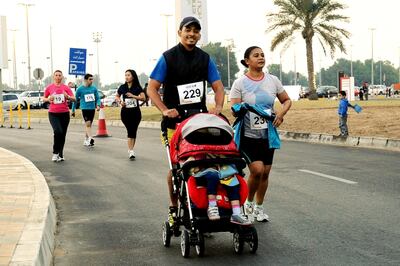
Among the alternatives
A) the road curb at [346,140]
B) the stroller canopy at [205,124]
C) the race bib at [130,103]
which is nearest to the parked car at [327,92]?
the road curb at [346,140]

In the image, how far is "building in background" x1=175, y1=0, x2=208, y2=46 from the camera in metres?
41.6

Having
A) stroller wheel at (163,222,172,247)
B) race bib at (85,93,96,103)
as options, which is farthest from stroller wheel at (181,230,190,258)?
race bib at (85,93,96,103)

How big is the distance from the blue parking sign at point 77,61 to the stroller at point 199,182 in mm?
26463

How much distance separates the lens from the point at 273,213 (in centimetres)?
838

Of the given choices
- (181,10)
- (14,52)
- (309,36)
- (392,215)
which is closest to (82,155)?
(392,215)

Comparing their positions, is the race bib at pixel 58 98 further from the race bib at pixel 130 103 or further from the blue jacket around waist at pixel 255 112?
the blue jacket around waist at pixel 255 112

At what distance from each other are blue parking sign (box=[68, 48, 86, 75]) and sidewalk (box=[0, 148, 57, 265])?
21.0m

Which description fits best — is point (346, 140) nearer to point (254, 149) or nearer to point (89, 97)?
point (89, 97)

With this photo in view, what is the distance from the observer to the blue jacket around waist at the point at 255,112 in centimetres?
743

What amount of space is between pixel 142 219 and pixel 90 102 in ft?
37.8

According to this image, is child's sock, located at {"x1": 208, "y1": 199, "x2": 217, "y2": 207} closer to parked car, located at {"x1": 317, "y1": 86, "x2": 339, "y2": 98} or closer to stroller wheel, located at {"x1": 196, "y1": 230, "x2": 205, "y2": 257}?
stroller wheel, located at {"x1": 196, "y1": 230, "x2": 205, "y2": 257}

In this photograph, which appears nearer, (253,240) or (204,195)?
(204,195)

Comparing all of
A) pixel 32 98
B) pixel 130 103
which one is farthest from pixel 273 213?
pixel 32 98

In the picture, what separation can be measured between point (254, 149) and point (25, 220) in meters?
2.36
